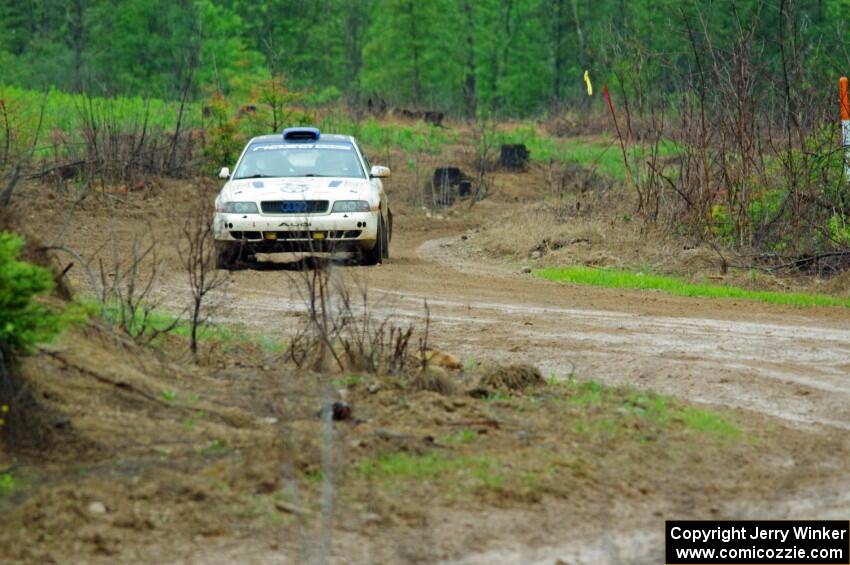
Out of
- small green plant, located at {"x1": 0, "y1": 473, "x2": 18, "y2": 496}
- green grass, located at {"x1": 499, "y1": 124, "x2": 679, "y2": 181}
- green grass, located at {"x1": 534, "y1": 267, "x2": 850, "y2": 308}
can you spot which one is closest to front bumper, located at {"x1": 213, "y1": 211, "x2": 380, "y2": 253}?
green grass, located at {"x1": 534, "y1": 267, "x2": 850, "y2": 308}

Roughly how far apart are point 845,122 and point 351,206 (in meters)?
6.08

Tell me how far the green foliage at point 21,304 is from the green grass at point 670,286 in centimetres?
959

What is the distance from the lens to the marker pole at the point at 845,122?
1683 centimetres

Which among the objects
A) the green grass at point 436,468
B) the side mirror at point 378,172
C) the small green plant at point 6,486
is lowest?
the green grass at point 436,468

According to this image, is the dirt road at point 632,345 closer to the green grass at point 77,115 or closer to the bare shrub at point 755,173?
the bare shrub at point 755,173

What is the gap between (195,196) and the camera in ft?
86.7

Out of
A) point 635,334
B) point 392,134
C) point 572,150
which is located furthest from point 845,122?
point 572,150

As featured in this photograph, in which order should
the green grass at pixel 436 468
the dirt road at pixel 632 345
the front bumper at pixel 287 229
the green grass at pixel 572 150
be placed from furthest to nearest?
the green grass at pixel 572 150, the front bumper at pixel 287 229, the green grass at pixel 436 468, the dirt road at pixel 632 345

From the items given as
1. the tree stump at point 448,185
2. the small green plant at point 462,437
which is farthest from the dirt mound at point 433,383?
the tree stump at point 448,185

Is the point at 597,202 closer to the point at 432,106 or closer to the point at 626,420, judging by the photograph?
the point at 626,420

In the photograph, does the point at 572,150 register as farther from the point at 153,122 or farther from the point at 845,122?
the point at 845,122

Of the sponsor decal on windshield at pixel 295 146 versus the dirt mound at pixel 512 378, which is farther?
the sponsor decal on windshield at pixel 295 146

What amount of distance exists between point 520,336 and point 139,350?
3.90 meters

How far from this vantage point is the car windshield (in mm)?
17797
